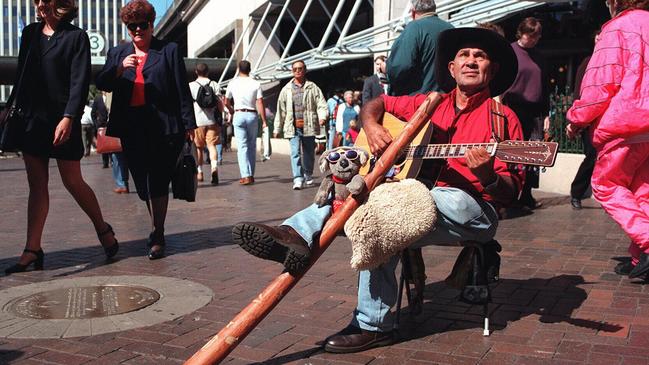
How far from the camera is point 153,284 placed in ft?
16.2

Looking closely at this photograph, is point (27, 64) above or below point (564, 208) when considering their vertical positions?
above

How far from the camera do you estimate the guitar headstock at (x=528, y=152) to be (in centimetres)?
314

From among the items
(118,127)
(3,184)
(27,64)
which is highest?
(27,64)

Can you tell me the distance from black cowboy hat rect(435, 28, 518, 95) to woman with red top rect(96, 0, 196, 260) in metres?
2.56

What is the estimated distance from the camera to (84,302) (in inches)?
177

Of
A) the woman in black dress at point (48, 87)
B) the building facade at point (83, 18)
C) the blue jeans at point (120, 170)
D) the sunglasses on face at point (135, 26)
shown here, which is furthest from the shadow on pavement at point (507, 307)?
the building facade at point (83, 18)

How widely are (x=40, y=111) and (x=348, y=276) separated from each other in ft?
8.13

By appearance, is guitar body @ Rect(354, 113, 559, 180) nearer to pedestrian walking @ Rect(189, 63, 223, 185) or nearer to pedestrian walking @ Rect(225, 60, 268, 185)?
pedestrian walking @ Rect(189, 63, 223, 185)

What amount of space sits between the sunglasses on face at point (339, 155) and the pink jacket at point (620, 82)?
7.46 ft

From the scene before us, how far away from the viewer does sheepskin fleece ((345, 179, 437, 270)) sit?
10.5 feet

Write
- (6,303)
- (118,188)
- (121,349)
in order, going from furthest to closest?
(118,188)
(6,303)
(121,349)

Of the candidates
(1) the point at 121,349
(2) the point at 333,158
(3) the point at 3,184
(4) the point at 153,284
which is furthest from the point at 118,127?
(3) the point at 3,184

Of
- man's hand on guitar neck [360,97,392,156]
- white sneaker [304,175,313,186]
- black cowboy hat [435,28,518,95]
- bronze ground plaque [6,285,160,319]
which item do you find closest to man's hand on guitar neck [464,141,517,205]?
man's hand on guitar neck [360,97,392,156]

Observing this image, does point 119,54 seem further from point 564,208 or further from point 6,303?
point 564,208
